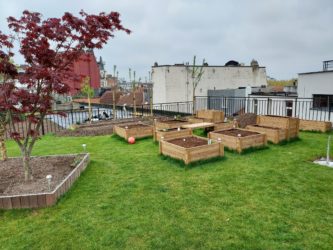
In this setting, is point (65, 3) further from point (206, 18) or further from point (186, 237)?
point (206, 18)

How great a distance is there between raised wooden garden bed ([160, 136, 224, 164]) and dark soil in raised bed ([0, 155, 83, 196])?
80.2 inches

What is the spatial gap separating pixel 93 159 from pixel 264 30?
14.9 m

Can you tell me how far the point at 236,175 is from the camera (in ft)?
15.0

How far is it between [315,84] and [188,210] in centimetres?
1253

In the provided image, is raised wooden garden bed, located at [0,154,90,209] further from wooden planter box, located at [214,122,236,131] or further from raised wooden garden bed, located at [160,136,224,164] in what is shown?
wooden planter box, located at [214,122,236,131]

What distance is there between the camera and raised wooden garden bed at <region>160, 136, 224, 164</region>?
16.8 feet

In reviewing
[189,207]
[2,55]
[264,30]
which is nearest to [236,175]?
[189,207]

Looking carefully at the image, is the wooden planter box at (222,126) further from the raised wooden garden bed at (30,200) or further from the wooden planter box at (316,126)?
the raised wooden garden bed at (30,200)

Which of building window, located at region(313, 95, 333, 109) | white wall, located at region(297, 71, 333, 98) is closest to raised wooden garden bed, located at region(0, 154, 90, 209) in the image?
building window, located at region(313, 95, 333, 109)

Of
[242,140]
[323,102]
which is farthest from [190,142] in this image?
[323,102]

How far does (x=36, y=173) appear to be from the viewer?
4586mm

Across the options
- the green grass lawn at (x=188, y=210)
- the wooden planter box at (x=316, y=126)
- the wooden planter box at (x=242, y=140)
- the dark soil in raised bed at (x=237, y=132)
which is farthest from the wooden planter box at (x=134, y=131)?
the wooden planter box at (x=316, y=126)

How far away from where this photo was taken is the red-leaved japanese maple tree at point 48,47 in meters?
3.76

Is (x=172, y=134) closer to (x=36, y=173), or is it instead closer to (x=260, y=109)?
(x=36, y=173)
